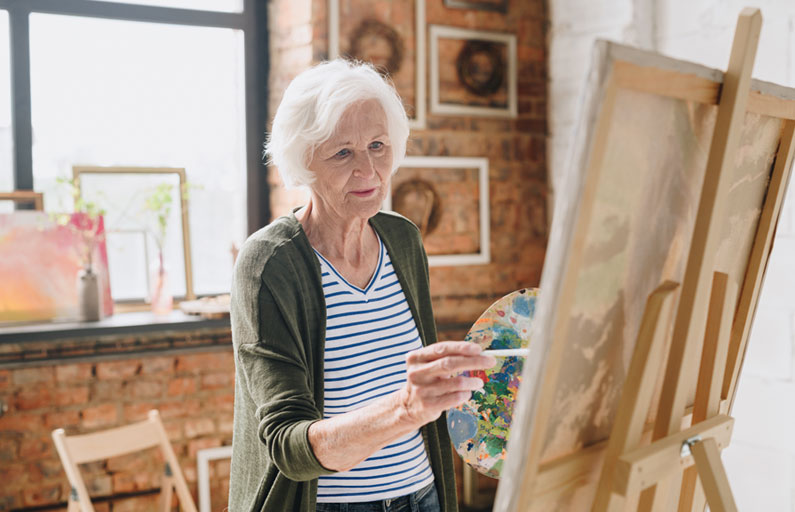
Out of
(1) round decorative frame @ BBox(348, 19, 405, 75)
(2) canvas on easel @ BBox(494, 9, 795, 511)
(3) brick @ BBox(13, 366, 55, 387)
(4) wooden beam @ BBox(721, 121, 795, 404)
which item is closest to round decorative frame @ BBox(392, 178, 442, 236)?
(1) round decorative frame @ BBox(348, 19, 405, 75)

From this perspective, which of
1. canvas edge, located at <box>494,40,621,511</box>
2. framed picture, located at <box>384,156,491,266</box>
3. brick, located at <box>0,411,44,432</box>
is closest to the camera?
canvas edge, located at <box>494,40,621,511</box>

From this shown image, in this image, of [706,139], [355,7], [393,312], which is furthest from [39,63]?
[706,139]

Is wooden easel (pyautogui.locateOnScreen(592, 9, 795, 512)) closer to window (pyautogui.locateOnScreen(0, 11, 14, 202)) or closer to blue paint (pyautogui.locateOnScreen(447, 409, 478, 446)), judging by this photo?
blue paint (pyautogui.locateOnScreen(447, 409, 478, 446))

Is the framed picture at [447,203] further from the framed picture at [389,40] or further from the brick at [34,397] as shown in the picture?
the brick at [34,397]

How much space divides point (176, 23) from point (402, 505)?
230cm

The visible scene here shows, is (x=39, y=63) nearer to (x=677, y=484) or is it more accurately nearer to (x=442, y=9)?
(x=442, y=9)

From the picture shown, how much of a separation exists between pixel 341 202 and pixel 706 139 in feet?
2.21

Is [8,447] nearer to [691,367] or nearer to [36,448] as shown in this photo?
[36,448]

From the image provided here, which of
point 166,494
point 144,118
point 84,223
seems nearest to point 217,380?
point 166,494

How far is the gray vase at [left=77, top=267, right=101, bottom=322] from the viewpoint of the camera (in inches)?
107

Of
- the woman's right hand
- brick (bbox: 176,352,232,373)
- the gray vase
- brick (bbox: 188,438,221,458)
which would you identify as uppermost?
the woman's right hand

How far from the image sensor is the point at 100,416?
272 cm

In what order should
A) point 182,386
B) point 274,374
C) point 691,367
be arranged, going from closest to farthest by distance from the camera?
point 691,367 < point 274,374 < point 182,386

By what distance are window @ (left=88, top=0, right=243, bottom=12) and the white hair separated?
1849 millimetres
